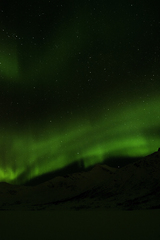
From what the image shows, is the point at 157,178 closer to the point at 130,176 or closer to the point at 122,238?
the point at 130,176

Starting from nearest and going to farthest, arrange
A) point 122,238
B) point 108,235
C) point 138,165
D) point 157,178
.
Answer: point 122,238
point 108,235
point 157,178
point 138,165

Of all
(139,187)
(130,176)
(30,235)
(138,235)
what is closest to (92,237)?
(138,235)

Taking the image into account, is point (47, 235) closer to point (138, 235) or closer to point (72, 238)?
point (72, 238)

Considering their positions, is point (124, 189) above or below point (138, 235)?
below

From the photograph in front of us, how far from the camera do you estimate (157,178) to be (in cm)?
13475

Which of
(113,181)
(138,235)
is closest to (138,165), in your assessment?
(113,181)

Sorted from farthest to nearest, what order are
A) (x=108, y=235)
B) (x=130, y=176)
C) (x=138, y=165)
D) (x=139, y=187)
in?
(x=138, y=165), (x=130, y=176), (x=139, y=187), (x=108, y=235)

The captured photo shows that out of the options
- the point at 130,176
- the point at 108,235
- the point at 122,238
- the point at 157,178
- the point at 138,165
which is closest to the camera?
the point at 122,238

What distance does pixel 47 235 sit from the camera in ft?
32.9

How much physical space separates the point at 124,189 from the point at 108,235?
130578 mm

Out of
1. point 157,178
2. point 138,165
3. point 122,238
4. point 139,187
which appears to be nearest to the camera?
point 122,238

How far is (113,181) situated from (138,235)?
156470mm

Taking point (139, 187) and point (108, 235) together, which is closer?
point (108, 235)

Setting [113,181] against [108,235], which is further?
[113,181]
